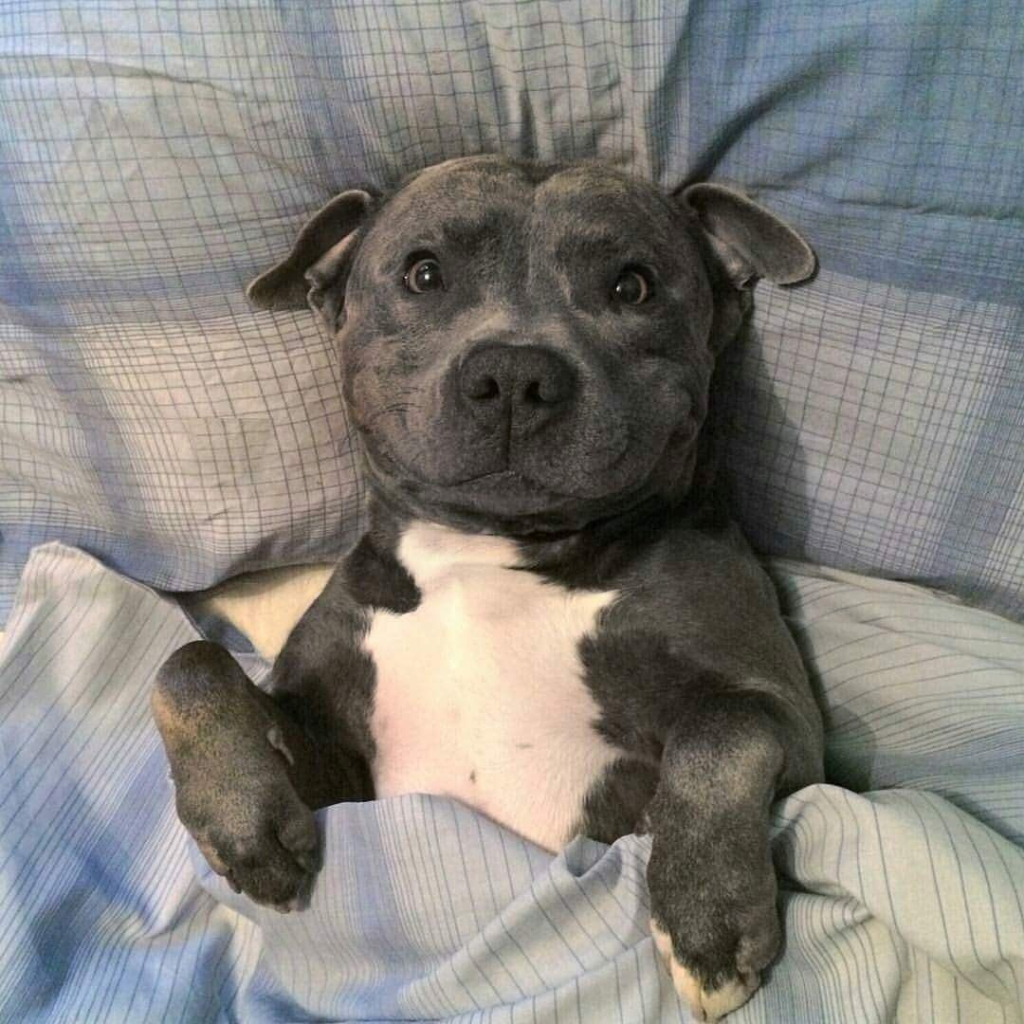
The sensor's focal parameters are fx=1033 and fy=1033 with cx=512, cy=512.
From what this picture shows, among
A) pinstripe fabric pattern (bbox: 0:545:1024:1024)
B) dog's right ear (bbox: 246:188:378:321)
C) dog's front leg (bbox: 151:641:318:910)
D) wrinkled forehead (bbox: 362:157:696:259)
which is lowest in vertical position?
pinstripe fabric pattern (bbox: 0:545:1024:1024)

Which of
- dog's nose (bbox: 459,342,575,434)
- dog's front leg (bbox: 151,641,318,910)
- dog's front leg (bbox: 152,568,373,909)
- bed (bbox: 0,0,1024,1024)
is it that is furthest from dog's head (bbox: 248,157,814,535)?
dog's front leg (bbox: 151,641,318,910)

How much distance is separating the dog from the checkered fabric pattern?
10 cm

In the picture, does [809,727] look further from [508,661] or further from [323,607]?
[323,607]

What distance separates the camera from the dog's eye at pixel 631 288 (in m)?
1.82

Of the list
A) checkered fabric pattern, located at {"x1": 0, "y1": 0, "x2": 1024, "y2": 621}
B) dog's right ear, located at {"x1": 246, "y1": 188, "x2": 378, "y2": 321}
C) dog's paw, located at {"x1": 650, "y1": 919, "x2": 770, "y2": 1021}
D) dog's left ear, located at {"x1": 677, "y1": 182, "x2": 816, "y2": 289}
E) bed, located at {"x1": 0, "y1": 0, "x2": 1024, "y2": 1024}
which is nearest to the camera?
dog's paw, located at {"x1": 650, "y1": 919, "x2": 770, "y2": 1021}

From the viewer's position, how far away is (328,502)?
2363 mm

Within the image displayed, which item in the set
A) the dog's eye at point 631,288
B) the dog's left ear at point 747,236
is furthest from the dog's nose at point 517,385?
the dog's left ear at point 747,236

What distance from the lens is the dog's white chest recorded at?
1.89m

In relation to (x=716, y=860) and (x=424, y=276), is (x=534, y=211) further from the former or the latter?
(x=716, y=860)

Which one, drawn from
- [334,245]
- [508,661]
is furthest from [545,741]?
[334,245]

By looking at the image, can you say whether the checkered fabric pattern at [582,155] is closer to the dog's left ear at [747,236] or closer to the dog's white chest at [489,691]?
the dog's left ear at [747,236]

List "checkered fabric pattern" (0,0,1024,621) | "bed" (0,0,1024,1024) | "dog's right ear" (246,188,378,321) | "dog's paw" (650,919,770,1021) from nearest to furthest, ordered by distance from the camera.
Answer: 1. "dog's paw" (650,919,770,1021)
2. "bed" (0,0,1024,1024)
3. "checkered fabric pattern" (0,0,1024,621)
4. "dog's right ear" (246,188,378,321)

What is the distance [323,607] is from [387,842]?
20.3 inches

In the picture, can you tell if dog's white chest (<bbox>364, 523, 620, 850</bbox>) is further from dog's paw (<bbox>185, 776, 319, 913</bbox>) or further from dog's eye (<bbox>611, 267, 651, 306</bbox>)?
dog's eye (<bbox>611, 267, 651, 306</bbox>)
